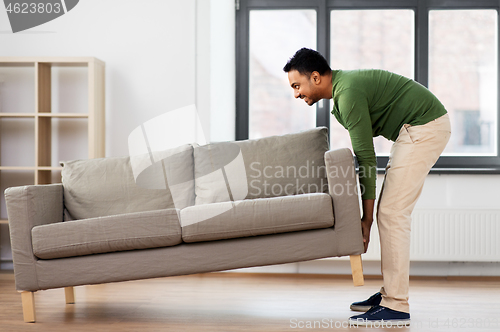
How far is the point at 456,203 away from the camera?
3.11 meters

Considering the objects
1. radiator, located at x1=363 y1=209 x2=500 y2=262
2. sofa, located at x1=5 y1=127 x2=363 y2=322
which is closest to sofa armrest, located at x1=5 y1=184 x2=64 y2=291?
sofa, located at x1=5 y1=127 x2=363 y2=322

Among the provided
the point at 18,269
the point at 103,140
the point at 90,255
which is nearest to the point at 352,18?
the point at 103,140

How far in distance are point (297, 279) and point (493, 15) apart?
2.36 metres

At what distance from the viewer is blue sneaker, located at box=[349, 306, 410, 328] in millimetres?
1933

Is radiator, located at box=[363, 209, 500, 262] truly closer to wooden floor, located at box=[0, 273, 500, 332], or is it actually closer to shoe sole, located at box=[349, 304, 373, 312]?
wooden floor, located at box=[0, 273, 500, 332]

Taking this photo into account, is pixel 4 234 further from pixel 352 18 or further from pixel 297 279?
pixel 352 18

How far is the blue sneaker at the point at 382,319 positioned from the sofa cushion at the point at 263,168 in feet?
2.35

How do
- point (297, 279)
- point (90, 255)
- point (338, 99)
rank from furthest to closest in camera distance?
1. point (297, 279)
2. point (90, 255)
3. point (338, 99)

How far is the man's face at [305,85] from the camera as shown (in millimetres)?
1938

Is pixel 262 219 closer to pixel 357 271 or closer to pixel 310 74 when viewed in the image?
pixel 357 271

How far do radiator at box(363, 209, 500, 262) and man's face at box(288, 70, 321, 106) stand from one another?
1.46 meters

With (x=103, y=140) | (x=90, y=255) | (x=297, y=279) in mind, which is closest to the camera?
(x=90, y=255)

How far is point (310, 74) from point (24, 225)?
4.57ft

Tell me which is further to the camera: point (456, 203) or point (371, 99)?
point (456, 203)
